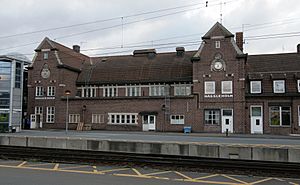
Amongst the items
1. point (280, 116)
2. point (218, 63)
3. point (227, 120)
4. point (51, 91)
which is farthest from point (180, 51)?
point (51, 91)

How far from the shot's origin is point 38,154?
16.6 m

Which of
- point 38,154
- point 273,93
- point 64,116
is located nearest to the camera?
point 38,154

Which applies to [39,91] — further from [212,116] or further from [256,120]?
→ [256,120]

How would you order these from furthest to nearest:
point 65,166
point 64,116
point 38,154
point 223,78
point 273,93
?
point 64,116 < point 223,78 < point 273,93 < point 38,154 < point 65,166

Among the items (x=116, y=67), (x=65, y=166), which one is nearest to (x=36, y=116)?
(x=116, y=67)

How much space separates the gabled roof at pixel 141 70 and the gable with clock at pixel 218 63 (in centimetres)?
431

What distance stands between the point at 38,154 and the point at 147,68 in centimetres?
3200

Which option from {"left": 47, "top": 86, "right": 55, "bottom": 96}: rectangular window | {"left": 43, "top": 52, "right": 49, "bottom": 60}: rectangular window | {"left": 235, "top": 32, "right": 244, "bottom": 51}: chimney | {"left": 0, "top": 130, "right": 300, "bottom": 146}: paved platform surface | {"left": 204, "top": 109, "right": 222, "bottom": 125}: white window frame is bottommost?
{"left": 0, "top": 130, "right": 300, "bottom": 146}: paved platform surface

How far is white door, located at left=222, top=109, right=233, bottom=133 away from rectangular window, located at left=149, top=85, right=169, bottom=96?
29.6ft

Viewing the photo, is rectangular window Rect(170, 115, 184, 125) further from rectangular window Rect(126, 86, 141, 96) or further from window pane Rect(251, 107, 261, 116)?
window pane Rect(251, 107, 261, 116)

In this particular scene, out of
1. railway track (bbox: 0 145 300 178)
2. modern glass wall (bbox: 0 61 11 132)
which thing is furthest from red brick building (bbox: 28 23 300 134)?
railway track (bbox: 0 145 300 178)

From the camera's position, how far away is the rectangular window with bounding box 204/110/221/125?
38.7 metres

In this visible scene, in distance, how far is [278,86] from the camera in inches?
1497

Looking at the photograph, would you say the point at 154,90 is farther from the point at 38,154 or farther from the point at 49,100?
the point at 38,154
